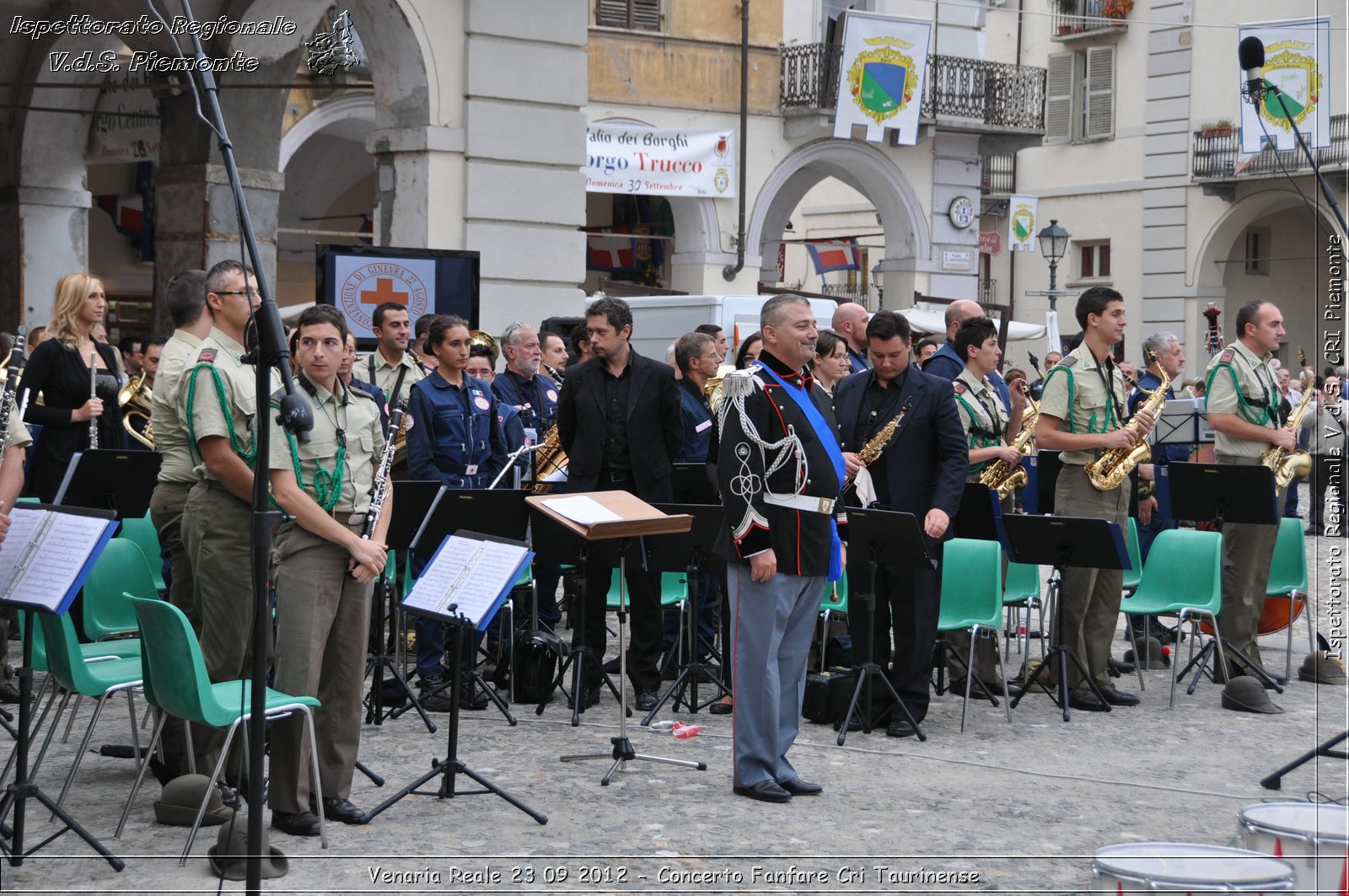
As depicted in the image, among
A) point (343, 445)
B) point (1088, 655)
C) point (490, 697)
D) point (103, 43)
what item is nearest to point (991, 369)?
point (1088, 655)

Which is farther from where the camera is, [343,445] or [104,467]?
[104,467]

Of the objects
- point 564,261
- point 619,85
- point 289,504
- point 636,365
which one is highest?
point 619,85

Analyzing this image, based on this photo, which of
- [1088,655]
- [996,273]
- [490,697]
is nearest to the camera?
[490,697]

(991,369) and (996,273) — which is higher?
(996,273)

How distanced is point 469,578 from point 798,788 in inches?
69.0

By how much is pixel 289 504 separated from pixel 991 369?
517cm

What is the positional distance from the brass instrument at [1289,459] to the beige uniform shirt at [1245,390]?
7 centimetres

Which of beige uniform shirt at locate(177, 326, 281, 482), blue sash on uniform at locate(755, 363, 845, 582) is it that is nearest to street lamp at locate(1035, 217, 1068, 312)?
blue sash on uniform at locate(755, 363, 845, 582)

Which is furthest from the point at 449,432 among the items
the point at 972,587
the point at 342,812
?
the point at 342,812

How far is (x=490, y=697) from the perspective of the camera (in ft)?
27.5

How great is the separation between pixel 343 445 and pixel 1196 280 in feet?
103

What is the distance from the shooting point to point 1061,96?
1464 inches

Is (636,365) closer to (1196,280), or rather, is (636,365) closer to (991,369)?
(991,369)

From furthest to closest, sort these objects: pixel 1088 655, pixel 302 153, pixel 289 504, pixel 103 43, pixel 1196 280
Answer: pixel 1196 280 < pixel 302 153 < pixel 103 43 < pixel 1088 655 < pixel 289 504
